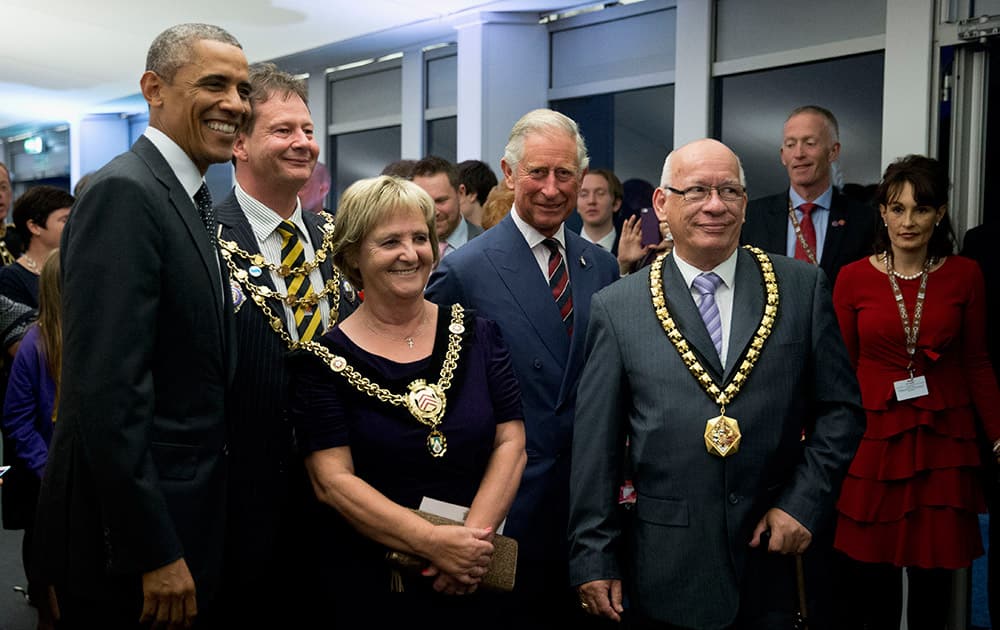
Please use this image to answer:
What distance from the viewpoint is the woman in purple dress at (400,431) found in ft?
6.73

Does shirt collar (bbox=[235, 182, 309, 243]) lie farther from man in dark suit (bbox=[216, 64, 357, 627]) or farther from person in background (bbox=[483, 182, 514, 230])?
person in background (bbox=[483, 182, 514, 230])

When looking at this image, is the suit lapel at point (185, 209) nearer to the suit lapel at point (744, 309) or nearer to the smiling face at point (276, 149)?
the smiling face at point (276, 149)

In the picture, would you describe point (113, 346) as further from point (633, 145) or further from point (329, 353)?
point (633, 145)

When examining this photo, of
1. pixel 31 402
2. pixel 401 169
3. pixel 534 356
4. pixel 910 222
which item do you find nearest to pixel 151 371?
pixel 534 356

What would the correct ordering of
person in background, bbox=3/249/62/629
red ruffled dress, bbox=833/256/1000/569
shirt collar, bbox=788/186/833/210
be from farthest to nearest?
shirt collar, bbox=788/186/833/210, person in background, bbox=3/249/62/629, red ruffled dress, bbox=833/256/1000/569

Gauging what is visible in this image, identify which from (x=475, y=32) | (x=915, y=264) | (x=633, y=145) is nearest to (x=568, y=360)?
(x=915, y=264)

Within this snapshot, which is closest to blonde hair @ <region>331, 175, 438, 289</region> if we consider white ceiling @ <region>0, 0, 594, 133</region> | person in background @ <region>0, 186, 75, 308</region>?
person in background @ <region>0, 186, 75, 308</region>

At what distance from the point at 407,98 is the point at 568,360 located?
6.31 metres

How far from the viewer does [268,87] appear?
2408 mm

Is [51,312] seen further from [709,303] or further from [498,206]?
→ [709,303]

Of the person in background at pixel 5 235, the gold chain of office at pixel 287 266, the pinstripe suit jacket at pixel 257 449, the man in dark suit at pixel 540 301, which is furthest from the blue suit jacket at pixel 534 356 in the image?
the person in background at pixel 5 235

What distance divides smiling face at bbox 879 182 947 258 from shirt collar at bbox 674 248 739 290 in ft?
4.83

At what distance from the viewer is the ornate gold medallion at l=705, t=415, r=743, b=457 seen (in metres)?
2.07

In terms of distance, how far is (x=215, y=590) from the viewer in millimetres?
1964
